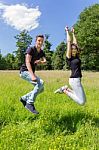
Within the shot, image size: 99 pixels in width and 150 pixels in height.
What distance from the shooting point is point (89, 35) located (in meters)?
75.5

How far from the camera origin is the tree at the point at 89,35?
247 feet

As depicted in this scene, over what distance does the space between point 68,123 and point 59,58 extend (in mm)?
108574

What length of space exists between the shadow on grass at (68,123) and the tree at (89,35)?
211 feet

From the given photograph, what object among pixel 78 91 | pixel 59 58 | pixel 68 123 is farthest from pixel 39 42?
pixel 59 58

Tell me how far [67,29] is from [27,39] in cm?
12179

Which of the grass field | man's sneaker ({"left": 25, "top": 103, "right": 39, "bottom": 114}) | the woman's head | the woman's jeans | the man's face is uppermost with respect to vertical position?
the man's face

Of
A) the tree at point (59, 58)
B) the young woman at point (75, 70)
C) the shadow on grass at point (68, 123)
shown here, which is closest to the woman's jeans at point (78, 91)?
the young woman at point (75, 70)

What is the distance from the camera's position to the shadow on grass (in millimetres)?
9500

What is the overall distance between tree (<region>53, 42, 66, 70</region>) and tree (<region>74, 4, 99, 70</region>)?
3537cm

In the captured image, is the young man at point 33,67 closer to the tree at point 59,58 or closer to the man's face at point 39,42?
the man's face at point 39,42

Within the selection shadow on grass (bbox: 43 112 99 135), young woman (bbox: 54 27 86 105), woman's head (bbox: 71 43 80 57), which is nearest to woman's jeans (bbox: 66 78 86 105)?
young woman (bbox: 54 27 86 105)

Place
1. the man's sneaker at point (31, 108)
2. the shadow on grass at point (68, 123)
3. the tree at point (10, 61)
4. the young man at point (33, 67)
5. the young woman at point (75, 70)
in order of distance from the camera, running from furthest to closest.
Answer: the tree at point (10, 61)
the young woman at point (75, 70)
the man's sneaker at point (31, 108)
the young man at point (33, 67)
the shadow on grass at point (68, 123)

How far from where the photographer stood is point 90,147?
7.81 meters

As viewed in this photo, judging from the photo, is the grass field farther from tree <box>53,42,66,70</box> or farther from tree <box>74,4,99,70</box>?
tree <box>53,42,66,70</box>
